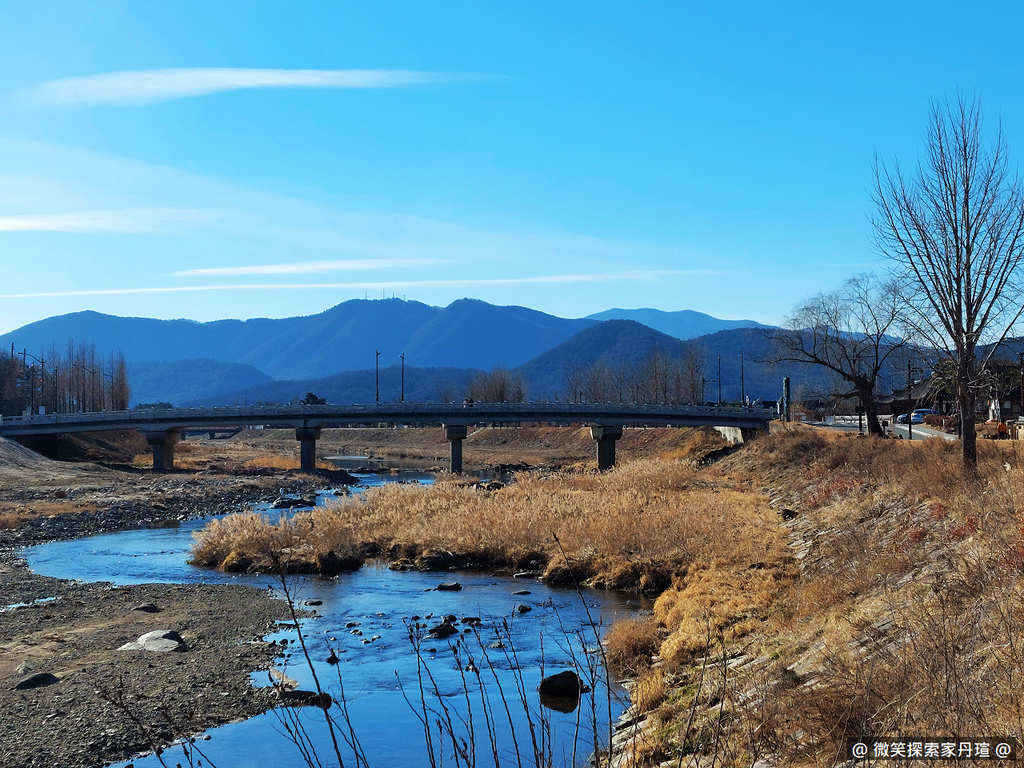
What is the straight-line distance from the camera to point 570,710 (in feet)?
52.4

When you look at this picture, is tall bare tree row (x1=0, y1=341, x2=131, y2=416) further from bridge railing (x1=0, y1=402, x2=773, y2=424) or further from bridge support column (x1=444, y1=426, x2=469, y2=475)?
bridge support column (x1=444, y1=426, x2=469, y2=475)

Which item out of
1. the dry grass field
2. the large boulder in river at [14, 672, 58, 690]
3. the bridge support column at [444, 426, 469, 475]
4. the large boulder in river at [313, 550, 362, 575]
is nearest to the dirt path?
the large boulder in river at [14, 672, 58, 690]

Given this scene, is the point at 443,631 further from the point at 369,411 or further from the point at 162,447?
the point at 162,447

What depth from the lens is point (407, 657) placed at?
19672 mm

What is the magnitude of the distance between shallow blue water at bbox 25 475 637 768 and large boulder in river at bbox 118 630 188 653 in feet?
7.15

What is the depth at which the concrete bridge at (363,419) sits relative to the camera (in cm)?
8512

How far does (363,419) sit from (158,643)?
7062cm

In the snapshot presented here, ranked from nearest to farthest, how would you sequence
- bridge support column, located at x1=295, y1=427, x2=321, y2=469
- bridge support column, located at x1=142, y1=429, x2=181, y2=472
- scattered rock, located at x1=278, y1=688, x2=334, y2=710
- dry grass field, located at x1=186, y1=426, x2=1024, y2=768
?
dry grass field, located at x1=186, y1=426, x2=1024, y2=768, scattered rock, located at x1=278, y1=688, x2=334, y2=710, bridge support column, located at x1=142, y1=429, x2=181, y2=472, bridge support column, located at x1=295, y1=427, x2=321, y2=469

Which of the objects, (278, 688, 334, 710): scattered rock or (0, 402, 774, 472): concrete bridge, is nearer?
(278, 688, 334, 710): scattered rock

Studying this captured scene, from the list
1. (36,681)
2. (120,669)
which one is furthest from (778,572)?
(36,681)

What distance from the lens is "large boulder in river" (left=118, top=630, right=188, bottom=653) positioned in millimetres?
19906

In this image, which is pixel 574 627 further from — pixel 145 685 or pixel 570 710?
pixel 145 685

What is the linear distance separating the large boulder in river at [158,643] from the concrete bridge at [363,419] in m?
65.1

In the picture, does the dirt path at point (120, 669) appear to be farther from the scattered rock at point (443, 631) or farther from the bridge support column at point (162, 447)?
the bridge support column at point (162, 447)
